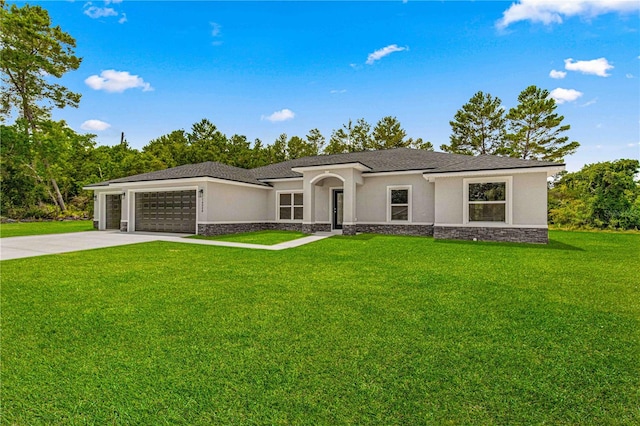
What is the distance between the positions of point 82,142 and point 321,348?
43819 millimetres

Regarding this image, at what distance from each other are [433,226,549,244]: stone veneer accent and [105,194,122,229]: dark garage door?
18.5 meters

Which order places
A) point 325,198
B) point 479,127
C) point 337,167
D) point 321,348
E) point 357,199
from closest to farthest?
point 321,348, point 337,167, point 357,199, point 325,198, point 479,127

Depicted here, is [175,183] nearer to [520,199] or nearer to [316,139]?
[520,199]

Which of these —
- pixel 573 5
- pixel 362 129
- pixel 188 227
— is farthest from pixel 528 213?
pixel 362 129

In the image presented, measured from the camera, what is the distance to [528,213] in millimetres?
12023

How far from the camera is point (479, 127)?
32.3m

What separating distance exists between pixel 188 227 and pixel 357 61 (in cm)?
1374

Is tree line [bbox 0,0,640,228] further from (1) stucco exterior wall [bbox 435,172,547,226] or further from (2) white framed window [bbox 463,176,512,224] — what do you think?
(2) white framed window [bbox 463,176,512,224]

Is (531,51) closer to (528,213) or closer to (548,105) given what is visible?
(528,213)

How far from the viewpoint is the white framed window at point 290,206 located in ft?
58.6

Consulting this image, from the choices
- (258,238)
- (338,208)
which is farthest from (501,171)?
(258,238)

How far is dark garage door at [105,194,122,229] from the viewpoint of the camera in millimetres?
19062

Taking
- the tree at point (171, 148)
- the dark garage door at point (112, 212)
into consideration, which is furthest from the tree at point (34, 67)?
the dark garage door at point (112, 212)

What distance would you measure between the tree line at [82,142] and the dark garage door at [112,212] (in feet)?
39.1
